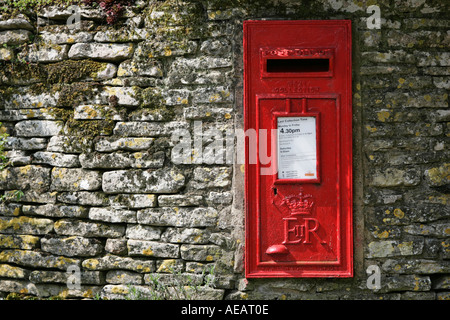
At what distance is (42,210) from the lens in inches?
138

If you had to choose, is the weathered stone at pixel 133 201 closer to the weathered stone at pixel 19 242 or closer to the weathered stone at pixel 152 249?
the weathered stone at pixel 152 249

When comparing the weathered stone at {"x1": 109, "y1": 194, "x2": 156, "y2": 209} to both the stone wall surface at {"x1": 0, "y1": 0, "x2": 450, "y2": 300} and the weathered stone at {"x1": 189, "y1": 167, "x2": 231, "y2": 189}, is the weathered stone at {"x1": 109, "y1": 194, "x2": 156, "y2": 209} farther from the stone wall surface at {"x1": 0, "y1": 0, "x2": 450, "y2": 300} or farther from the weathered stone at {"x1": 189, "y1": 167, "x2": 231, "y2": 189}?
the weathered stone at {"x1": 189, "y1": 167, "x2": 231, "y2": 189}

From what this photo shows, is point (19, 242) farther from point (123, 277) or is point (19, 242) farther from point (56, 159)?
point (123, 277)

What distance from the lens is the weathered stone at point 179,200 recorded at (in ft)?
11.0

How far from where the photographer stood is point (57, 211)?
3.48m

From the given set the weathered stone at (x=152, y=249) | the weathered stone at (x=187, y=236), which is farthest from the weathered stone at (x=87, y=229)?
the weathered stone at (x=187, y=236)

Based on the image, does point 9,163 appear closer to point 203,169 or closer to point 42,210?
point 42,210

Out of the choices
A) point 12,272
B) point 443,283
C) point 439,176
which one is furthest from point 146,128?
point 443,283

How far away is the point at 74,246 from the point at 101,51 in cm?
148

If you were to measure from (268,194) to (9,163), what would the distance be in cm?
202

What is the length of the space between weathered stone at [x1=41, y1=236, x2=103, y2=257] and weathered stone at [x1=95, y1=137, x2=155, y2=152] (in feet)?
2.29

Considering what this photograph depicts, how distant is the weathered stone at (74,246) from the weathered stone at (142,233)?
0.83ft

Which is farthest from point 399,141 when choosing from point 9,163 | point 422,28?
point 9,163

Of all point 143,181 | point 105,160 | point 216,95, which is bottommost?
point 143,181
